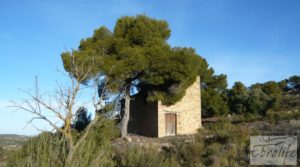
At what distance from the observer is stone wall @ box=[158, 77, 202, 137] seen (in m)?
22.5

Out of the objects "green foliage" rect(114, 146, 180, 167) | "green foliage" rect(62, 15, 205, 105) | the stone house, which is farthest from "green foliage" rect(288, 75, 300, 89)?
"green foliage" rect(114, 146, 180, 167)

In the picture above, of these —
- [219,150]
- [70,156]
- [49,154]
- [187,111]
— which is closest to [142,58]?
[187,111]

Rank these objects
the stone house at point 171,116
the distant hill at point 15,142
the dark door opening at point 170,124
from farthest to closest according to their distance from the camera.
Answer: the dark door opening at point 170,124 < the stone house at point 171,116 < the distant hill at point 15,142

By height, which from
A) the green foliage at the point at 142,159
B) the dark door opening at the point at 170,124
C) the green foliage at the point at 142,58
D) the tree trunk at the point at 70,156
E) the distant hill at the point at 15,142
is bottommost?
the green foliage at the point at 142,159

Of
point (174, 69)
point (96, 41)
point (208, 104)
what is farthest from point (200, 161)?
point (208, 104)

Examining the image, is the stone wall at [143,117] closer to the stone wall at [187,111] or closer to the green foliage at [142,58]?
the stone wall at [187,111]

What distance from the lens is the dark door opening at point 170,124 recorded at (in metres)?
22.5

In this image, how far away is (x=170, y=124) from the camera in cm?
2262

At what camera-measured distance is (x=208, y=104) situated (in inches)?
1179

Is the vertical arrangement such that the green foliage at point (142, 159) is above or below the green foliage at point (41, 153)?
below

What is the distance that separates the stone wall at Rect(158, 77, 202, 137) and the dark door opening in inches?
7.9

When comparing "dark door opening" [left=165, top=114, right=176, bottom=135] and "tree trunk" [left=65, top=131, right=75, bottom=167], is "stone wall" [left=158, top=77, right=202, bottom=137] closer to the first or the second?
"dark door opening" [left=165, top=114, right=176, bottom=135]

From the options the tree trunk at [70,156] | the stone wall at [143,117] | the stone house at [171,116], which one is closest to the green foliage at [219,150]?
the tree trunk at [70,156]

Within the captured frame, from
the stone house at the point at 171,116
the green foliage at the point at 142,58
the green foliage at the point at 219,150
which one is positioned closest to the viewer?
the green foliage at the point at 219,150
